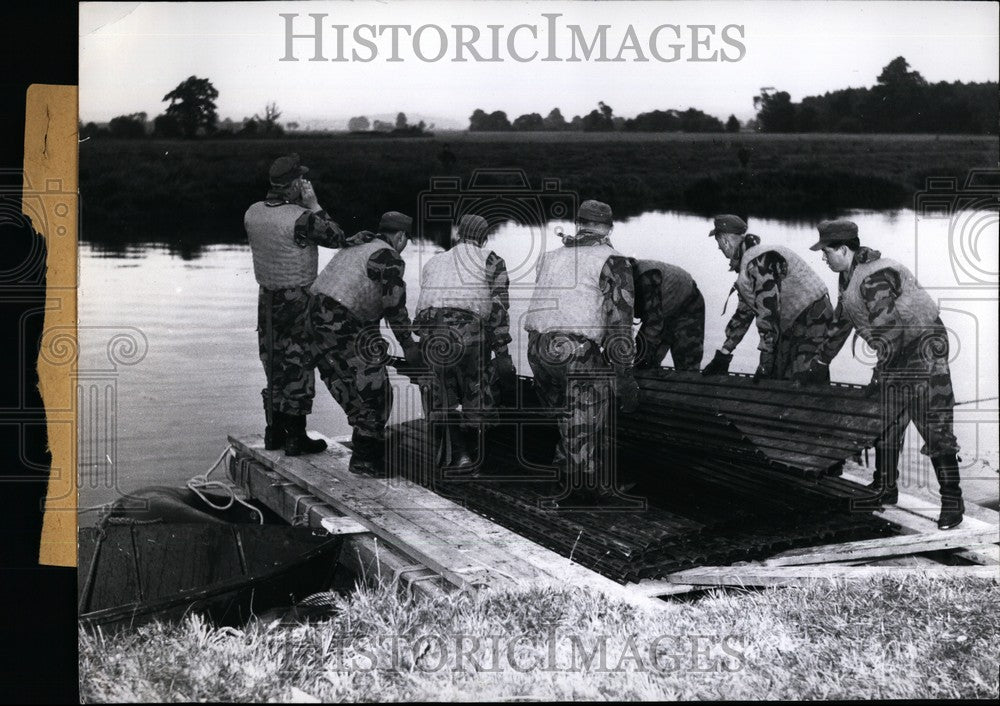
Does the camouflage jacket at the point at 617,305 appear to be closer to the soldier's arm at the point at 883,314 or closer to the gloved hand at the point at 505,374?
the gloved hand at the point at 505,374

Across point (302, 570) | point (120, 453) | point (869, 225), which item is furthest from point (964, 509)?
point (120, 453)

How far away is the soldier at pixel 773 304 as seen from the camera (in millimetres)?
5688

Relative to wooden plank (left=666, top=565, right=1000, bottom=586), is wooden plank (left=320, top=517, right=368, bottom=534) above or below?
above

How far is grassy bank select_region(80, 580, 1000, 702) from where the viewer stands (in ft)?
16.0

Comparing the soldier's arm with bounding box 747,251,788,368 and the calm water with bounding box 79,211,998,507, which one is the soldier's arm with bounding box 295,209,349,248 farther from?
the soldier's arm with bounding box 747,251,788,368

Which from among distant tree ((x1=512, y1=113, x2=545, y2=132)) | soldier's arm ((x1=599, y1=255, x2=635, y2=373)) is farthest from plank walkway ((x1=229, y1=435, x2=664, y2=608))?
distant tree ((x1=512, y1=113, x2=545, y2=132))

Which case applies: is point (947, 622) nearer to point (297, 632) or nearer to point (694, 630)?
point (694, 630)

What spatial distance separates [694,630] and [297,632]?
1.63 metres

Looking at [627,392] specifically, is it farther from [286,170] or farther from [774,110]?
[286,170]

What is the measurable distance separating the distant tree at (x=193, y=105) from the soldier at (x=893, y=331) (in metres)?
2.79

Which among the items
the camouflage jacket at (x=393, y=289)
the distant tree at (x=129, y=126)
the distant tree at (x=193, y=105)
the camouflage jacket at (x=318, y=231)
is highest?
the distant tree at (x=193, y=105)

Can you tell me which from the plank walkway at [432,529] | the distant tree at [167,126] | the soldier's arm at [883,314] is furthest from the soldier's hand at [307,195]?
the soldier's arm at [883,314]

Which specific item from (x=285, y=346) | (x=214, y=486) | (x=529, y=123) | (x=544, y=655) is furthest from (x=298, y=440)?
(x=529, y=123)

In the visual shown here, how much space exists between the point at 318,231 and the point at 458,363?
90cm
